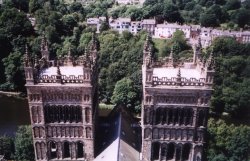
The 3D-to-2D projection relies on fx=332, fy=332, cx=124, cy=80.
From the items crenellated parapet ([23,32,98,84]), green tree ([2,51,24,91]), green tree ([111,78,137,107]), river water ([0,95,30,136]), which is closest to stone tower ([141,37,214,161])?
crenellated parapet ([23,32,98,84])

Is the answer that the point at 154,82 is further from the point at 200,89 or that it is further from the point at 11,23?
the point at 11,23

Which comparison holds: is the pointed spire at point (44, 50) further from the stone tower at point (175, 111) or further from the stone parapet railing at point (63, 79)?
the stone tower at point (175, 111)

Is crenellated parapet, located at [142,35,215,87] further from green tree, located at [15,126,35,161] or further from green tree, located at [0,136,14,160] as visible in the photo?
green tree, located at [0,136,14,160]

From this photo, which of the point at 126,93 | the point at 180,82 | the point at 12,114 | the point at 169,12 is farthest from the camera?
the point at 169,12

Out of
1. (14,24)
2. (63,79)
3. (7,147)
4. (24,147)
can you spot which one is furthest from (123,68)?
(63,79)

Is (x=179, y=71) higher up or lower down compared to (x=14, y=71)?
higher up

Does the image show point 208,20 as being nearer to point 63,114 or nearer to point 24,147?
point 24,147

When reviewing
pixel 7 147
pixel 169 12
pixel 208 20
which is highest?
pixel 169 12
